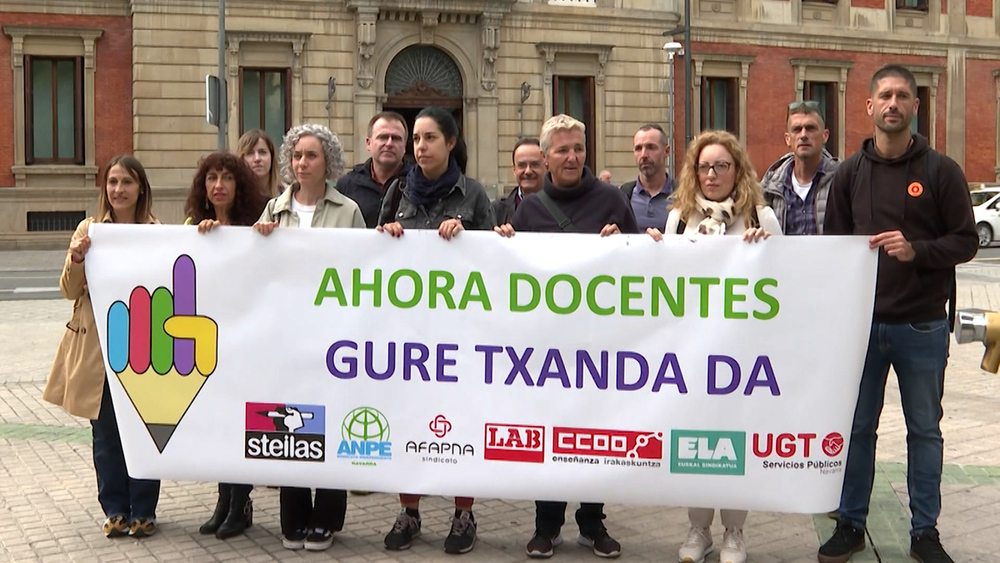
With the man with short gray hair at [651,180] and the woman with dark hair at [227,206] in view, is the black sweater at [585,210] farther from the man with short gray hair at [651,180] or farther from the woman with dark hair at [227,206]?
the woman with dark hair at [227,206]

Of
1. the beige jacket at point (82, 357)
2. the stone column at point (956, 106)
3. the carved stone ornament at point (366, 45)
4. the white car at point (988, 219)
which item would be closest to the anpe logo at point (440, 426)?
the beige jacket at point (82, 357)

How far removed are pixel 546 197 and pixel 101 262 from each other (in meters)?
2.15

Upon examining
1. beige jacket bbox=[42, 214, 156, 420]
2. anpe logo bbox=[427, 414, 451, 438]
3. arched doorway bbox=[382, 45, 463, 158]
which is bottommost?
anpe logo bbox=[427, 414, 451, 438]

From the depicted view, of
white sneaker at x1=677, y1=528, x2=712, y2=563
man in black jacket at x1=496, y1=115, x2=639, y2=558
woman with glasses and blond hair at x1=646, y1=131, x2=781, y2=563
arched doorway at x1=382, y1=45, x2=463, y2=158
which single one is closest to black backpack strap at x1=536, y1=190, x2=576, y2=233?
man in black jacket at x1=496, y1=115, x2=639, y2=558

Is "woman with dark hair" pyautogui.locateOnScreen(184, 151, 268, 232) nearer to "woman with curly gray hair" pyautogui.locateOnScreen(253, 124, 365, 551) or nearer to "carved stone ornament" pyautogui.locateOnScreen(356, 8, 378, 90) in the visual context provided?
"woman with curly gray hair" pyautogui.locateOnScreen(253, 124, 365, 551)

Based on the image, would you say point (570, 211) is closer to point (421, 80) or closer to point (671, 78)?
point (421, 80)

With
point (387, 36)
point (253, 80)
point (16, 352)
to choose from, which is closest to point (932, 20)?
point (387, 36)

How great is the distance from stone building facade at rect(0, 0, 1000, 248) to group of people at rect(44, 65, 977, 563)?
2287 centimetres

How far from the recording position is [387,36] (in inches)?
1158

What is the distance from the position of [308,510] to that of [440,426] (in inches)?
34.8

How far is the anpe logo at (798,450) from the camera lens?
16.2ft

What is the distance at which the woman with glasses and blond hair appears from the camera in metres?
5.18

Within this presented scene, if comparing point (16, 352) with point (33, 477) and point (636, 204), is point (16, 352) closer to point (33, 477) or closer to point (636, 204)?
point (33, 477)

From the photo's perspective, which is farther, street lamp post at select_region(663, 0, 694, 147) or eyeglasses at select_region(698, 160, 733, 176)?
street lamp post at select_region(663, 0, 694, 147)
